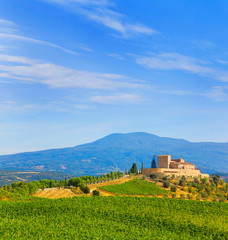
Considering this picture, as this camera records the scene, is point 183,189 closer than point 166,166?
Yes

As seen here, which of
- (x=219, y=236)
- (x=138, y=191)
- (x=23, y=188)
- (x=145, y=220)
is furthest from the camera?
(x=138, y=191)

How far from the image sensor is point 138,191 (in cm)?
10038

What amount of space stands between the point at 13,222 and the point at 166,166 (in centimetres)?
9902

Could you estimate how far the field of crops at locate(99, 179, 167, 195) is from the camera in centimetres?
9789

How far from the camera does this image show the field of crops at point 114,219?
→ 42594 mm

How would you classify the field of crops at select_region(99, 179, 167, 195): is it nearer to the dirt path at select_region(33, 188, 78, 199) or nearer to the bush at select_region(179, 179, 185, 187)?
the bush at select_region(179, 179, 185, 187)

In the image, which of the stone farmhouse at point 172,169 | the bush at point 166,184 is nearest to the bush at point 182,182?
Answer: the bush at point 166,184

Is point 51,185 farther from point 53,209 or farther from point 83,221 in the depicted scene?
point 83,221

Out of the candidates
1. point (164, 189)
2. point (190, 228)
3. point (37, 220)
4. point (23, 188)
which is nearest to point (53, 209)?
point (37, 220)

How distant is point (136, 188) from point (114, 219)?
179ft

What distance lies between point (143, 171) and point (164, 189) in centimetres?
2824

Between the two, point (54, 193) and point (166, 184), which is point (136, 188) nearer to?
point (166, 184)

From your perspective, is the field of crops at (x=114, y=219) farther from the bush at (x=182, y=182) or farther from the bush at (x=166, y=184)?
the bush at (x=182, y=182)

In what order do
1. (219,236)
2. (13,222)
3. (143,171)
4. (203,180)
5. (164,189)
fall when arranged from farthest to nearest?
1. (143,171)
2. (203,180)
3. (164,189)
4. (13,222)
5. (219,236)
